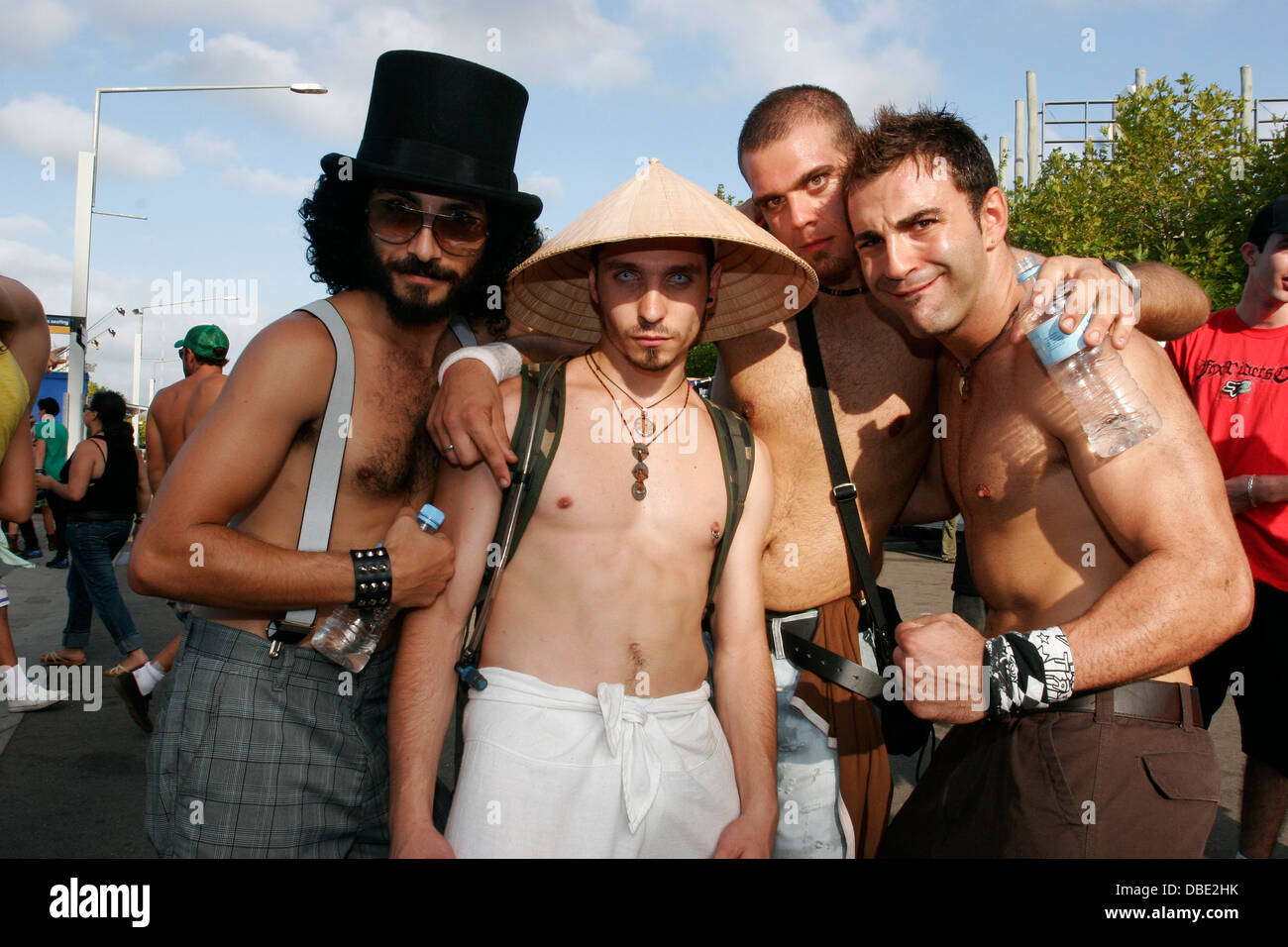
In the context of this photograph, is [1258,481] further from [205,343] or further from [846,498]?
[205,343]

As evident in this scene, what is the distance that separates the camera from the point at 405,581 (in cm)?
223

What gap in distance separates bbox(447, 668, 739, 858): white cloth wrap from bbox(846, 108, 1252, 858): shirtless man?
66 centimetres

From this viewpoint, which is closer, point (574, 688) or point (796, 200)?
point (574, 688)

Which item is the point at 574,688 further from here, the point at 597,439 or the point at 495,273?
the point at 495,273

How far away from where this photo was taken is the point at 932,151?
8.30ft

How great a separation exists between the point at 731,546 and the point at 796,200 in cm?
130

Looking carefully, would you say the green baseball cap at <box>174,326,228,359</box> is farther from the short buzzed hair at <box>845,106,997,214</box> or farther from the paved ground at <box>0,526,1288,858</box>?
the short buzzed hair at <box>845,106,997,214</box>

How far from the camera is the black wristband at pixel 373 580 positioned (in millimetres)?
2242

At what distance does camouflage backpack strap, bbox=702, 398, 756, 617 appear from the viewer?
2.53 meters

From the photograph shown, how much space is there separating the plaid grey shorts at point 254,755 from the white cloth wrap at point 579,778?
480 mm

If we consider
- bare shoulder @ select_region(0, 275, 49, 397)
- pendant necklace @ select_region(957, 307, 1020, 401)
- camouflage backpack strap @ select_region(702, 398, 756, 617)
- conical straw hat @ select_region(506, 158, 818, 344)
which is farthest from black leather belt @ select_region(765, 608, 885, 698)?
bare shoulder @ select_region(0, 275, 49, 397)

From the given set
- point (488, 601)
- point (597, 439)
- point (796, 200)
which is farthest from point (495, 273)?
point (488, 601)

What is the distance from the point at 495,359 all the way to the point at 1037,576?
1.62 m

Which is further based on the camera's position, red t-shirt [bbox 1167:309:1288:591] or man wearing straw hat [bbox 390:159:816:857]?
red t-shirt [bbox 1167:309:1288:591]
